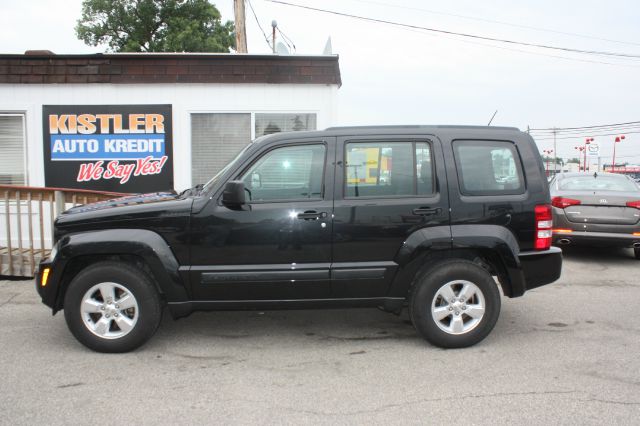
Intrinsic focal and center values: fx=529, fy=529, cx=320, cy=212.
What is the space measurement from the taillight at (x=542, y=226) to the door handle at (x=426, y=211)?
0.86 metres

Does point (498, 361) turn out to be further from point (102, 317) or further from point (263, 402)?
point (102, 317)

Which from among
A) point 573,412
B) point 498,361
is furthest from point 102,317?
point 573,412

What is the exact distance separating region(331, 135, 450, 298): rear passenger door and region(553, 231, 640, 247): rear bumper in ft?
14.9

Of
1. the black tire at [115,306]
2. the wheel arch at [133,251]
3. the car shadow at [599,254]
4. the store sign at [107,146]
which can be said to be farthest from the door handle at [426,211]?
the store sign at [107,146]

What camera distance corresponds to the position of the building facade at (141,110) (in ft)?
28.4

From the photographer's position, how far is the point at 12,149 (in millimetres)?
8891

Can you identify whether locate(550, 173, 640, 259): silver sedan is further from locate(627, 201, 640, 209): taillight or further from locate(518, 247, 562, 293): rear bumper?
locate(518, 247, 562, 293): rear bumper

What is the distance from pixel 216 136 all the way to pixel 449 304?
5.70 meters

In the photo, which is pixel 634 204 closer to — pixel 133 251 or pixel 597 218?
pixel 597 218

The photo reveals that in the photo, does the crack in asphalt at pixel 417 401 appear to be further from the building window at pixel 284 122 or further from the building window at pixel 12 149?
the building window at pixel 12 149

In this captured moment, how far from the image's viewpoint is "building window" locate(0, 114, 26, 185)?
8.84m

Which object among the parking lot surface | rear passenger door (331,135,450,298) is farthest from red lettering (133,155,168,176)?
rear passenger door (331,135,450,298)

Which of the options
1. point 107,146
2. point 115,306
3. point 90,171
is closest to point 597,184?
point 115,306

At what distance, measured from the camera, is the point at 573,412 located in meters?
3.33
